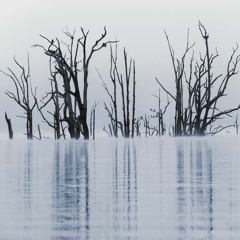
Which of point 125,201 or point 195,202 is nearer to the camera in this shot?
point 195,202

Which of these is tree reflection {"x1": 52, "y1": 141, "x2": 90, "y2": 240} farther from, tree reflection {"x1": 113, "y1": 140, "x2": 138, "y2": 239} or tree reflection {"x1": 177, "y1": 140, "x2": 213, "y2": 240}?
tree reflection {"x1": 177, "y1": 140, "x2": 213, "y2": 240}

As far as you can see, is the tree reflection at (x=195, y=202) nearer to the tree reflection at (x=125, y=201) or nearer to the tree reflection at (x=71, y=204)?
the tree reflection at (x=125, y=201)

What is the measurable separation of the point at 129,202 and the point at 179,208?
379 mm

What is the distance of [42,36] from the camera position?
16.7 m

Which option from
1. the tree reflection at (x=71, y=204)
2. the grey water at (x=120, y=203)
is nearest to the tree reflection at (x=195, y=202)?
the grey water at (x=120, y=203)

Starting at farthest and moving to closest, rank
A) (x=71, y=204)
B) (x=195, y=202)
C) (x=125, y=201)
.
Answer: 1. (x=125, y=201)
2. (x=195, y=202)
3. (x=71, y=204)

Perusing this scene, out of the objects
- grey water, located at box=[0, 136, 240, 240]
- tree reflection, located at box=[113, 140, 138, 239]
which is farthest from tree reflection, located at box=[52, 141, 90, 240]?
tree reflection, located at box=[113, 140, 138, 239]

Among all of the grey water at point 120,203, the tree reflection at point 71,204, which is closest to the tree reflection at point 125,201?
the grey water at point 120,203

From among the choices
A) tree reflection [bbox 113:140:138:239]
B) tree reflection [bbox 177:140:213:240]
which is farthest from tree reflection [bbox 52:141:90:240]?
tree reflection [bbox 177:140:213:240]

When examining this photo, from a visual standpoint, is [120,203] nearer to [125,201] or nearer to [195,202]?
[125,201]

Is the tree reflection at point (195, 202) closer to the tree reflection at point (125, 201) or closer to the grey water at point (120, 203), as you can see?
the grey water at point (120, 203)

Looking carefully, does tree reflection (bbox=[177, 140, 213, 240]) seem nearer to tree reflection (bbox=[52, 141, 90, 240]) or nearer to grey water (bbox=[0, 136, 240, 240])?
grey water (bbox=[0, 136, 240, 240])

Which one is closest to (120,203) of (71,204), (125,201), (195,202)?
(125,201)

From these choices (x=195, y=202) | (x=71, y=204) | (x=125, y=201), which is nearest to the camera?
(x=71, y=204)
